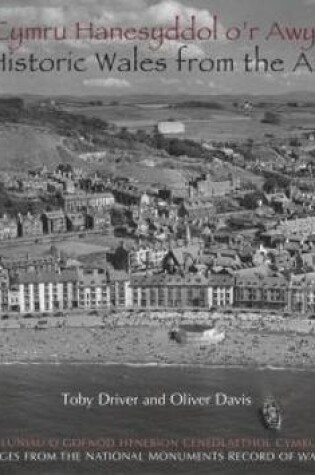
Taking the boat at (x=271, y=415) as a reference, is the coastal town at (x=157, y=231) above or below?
above

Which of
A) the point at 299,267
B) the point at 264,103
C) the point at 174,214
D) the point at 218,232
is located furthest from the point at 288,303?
the point at 174,214

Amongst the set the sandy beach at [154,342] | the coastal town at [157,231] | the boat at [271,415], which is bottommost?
the boat at [271,415]

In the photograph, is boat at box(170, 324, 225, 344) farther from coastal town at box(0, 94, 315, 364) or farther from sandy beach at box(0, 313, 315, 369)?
coastal town at box(0, 94, 315, 364)

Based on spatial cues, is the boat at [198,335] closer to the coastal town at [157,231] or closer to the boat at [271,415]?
the coastal town at [157,231]

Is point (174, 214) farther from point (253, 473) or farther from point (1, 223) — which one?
point (253, 473)

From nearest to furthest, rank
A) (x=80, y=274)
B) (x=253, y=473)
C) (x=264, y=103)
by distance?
(x=253, y=473) < (x=264, y=103) < (x=80, y=274)
